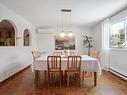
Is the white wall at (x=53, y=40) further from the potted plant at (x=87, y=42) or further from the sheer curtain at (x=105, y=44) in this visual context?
the sheer curtain at (x=105, y=44)

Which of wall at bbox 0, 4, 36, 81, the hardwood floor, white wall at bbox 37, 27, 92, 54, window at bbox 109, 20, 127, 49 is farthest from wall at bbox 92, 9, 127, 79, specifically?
wall at bbox 0, 4, 36, 81

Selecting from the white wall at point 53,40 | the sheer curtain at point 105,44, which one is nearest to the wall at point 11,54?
the white wall at point 53,40

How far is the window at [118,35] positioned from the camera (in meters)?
4.96

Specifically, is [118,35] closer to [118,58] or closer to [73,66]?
[118,58]

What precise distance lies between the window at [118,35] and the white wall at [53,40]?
120 inches

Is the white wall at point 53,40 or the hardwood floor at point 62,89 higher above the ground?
the white wall at point 53,40

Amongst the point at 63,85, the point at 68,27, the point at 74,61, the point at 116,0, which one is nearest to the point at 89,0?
the point at 116,0

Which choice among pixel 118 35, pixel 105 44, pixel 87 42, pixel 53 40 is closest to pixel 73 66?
pixel 118 35

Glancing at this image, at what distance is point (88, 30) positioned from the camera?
906 centimetres

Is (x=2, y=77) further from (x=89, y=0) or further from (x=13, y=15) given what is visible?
(x=89, y=0)

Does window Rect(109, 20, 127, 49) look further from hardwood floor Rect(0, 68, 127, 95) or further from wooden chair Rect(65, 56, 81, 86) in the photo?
wooden chair Rect(65, 56, 81, 86)

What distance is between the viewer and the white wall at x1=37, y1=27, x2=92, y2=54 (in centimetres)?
900

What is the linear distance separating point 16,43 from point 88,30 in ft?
16.6

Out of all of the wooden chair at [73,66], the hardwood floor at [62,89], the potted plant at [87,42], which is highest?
the potted plant at [87,42]
